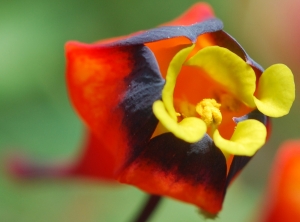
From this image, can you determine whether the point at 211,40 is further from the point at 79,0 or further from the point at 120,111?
the point at 79,0

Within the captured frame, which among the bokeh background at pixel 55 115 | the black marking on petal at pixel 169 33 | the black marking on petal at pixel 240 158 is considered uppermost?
the black marking on petal at pixel 169 33

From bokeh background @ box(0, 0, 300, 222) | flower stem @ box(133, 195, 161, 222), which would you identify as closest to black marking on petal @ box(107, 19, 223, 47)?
flower stem @ box(133, 195, 161, 222)

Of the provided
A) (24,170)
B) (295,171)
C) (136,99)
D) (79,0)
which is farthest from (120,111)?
(79,0)

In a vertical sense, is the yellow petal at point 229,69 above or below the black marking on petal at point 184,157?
above

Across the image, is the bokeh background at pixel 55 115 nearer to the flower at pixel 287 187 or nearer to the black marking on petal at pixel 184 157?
the flower at pixel 287 187

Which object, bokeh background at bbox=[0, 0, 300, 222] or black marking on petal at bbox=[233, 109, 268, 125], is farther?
bokeh background at bbox=[0, 0, 300, 222]

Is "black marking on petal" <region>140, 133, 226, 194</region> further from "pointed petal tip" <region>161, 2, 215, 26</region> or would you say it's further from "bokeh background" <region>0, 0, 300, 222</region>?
"bokeh background" <region>0, 0, 300, 222</region>

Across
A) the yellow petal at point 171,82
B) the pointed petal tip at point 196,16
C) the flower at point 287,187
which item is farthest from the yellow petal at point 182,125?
the flower at point 287,187
